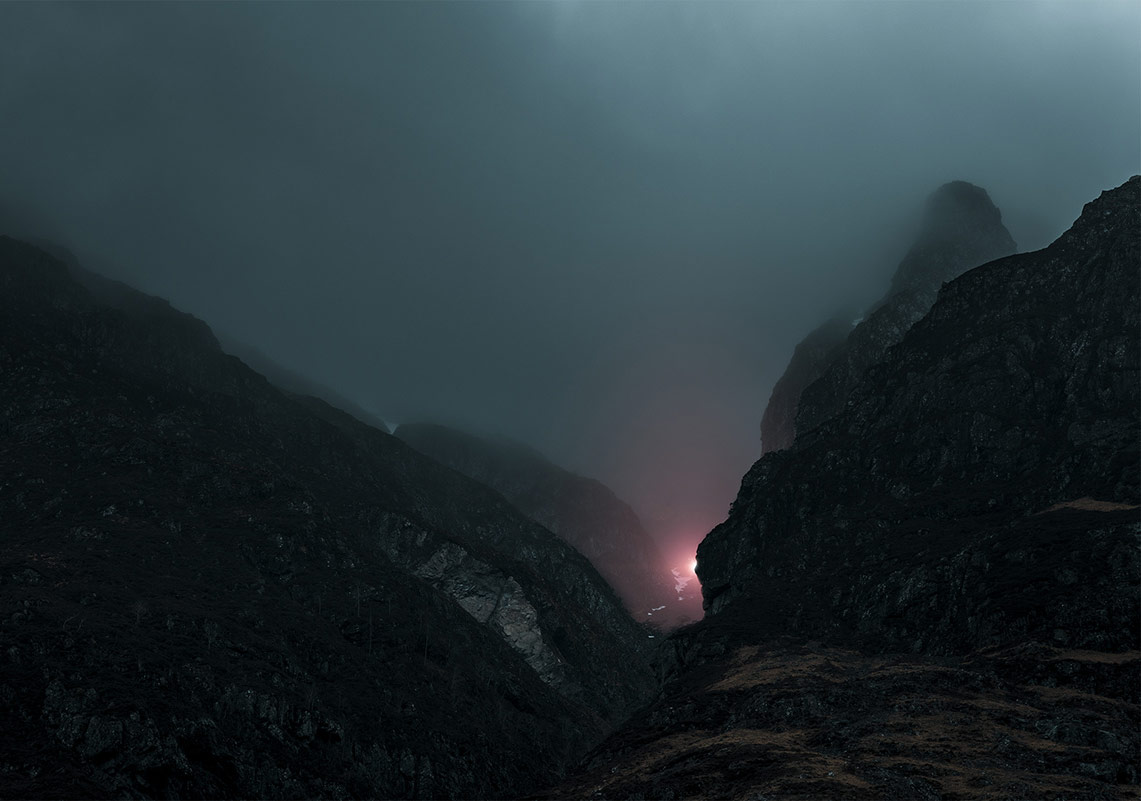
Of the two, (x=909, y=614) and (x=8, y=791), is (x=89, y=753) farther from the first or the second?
(x=909, y=614)

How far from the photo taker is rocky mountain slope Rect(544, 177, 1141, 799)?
298ft

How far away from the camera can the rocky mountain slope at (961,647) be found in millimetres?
90875

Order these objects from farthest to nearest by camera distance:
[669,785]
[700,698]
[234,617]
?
[234,617] → [700,698] → [669,785]

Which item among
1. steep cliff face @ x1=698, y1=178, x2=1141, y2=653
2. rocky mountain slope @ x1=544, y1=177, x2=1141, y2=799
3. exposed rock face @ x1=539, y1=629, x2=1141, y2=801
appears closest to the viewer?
exposed rock face @ x1=539, y1=629, x2=1141, y2=801

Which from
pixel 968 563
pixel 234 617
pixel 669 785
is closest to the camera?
pixel 669 785

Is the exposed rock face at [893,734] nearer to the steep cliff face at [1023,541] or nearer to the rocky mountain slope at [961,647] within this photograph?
the rocky mountain slope at [961,647]

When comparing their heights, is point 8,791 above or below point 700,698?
below

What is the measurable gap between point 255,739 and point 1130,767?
396ft

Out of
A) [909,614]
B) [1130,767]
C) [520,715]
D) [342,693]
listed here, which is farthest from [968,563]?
[342,693]

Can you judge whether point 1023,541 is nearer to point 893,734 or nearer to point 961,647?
point 961,647

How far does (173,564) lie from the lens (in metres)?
179

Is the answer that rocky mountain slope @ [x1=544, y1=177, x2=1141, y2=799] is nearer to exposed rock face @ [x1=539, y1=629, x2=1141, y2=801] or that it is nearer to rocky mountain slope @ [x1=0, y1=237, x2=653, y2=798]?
exposed rock face @ [x1=539, y1=629, x2=1141, y2=801]

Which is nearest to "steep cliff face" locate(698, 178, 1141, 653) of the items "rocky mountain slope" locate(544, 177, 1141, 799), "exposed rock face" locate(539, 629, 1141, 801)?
"rocky mountain slope" locate(544, 177, 1141, 799)

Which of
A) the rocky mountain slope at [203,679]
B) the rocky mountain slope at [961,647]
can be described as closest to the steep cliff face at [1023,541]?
the rocky mountain slope at [961,647]
